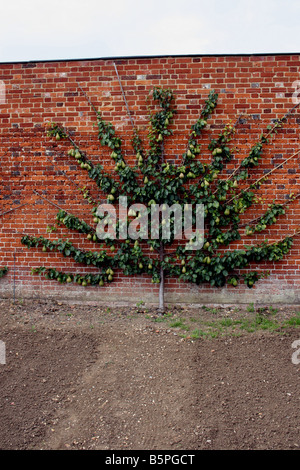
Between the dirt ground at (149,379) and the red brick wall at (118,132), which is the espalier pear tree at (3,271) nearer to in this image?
the red brick wall at (118,132)

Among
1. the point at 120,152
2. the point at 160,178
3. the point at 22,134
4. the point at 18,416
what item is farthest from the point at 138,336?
the point at 22,134

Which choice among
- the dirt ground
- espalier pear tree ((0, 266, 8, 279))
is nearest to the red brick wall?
espalier pear tree ((0, 266, 8, 279))

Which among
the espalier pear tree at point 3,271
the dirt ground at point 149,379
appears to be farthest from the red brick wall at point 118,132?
the dirt ground at point 149,379

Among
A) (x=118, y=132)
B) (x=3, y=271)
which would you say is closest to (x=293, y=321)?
(x=118, y=132)

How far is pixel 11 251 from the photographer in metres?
5.09

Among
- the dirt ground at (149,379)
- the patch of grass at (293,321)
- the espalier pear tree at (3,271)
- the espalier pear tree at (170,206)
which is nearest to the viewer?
the dirt ground at (149,379)

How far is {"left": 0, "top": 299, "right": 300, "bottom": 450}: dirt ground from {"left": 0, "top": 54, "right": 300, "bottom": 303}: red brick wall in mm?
370

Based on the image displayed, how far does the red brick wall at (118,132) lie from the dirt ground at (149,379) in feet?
1.21

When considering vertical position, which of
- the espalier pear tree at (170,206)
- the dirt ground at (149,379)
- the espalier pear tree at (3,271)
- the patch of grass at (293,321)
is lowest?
the dirt ground at (149,379)

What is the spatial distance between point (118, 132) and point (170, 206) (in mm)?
1219

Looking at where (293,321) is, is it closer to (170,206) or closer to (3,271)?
(170,206)

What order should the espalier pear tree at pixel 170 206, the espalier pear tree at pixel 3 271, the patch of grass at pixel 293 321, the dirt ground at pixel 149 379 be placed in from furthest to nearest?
the espalier pear tree at pixel 3 271 → the espalier pear tree at pixel 170 206 → the patch of grass at pixel 293 321 → the dirt ground at pixel 149 379

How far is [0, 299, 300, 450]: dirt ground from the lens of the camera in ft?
8.64

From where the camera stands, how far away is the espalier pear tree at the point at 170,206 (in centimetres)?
463
